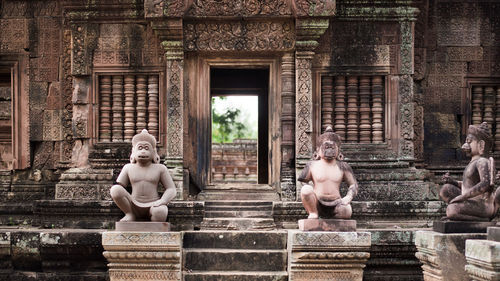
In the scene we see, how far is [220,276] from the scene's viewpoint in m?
7.77

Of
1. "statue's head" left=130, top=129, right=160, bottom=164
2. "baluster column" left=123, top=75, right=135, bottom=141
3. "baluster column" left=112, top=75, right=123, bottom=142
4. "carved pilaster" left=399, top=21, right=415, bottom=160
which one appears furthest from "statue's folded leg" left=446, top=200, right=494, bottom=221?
"baluster column" left=112, top=75, right=123, bottom=142

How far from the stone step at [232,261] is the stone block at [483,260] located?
2340mm

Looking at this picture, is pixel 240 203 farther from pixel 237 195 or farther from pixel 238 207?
pixel 237 195

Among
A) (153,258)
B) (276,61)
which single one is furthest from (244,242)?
(276,61)

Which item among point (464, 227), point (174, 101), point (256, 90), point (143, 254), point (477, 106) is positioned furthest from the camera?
point (256, 90)

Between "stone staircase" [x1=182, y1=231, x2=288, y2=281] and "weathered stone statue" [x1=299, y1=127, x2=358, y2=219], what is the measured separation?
78 cm

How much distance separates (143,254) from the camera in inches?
292

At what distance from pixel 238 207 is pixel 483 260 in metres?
4.06

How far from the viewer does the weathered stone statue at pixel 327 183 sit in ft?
25.0

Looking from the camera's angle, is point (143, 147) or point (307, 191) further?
point (143, 147)

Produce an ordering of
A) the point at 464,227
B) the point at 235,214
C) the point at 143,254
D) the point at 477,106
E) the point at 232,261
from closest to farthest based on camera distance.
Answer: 1. the point at 464,227
2. the point at 143,254
3. the point at 232,261
4. the point at 235,214
5. the point at 477,106

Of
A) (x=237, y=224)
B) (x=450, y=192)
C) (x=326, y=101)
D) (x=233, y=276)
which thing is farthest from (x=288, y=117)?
(x=450, y=192)

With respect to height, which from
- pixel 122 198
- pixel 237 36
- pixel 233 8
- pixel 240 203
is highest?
pixel 233 8

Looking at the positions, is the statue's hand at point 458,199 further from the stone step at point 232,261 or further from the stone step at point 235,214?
the stone step at point 235,214
